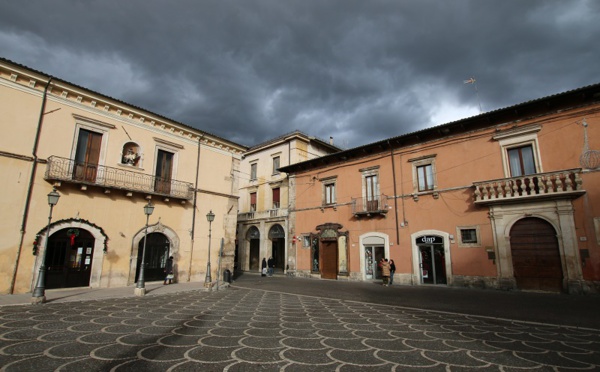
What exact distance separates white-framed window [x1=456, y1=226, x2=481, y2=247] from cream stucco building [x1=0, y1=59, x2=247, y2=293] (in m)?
12.9

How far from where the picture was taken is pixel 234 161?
Answer: 20422 mm

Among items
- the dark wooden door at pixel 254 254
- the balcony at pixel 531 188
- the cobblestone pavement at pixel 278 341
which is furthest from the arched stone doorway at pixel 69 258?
the balcony at pixel 531 188

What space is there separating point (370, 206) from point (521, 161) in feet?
27.0

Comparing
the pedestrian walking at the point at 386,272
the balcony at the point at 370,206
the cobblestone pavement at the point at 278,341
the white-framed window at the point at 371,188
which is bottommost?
the cobblestone pavement at the point at 278,341

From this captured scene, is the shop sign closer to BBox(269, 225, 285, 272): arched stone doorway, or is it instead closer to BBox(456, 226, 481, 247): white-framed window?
BBox(456, 226, 481, 247): white-framed window

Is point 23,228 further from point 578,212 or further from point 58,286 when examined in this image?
point 578,212

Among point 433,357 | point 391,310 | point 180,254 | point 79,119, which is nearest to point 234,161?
point 180,254

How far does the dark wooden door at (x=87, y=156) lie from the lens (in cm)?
1362

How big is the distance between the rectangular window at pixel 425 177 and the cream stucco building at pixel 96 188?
11781 mm

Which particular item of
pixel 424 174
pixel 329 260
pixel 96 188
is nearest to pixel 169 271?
pixel 96 188

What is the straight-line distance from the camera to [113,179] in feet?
47.7

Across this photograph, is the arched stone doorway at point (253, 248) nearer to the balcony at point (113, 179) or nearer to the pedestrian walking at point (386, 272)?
the balcony at point (113, 179)

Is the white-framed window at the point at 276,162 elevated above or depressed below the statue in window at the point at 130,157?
above

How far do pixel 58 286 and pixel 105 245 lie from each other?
224 cm
